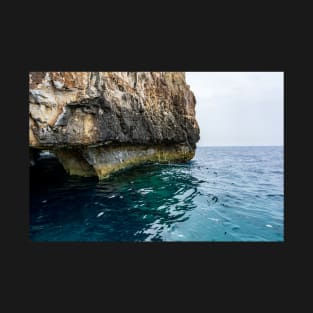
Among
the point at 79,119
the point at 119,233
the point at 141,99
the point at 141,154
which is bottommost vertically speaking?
the point at 119,233

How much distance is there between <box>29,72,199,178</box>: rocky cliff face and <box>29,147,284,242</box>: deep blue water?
1.87 metres

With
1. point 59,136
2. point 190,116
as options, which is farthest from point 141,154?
point 59,136

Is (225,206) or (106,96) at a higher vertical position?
(106,96)

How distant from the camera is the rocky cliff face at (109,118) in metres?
7.32

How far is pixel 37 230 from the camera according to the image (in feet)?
19.7

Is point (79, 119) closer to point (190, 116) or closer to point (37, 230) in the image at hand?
point (37, 230)

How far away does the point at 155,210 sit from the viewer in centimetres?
736

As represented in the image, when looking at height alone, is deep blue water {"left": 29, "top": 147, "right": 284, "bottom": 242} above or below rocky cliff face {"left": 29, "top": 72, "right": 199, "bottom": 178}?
below

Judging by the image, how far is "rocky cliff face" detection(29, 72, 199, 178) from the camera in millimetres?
7320

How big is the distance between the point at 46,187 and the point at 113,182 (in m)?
3.51

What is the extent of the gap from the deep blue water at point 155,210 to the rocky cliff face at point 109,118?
6.13 ft

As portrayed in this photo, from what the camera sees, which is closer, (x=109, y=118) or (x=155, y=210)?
(x=155, y=210)

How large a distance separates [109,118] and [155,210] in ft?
17.1

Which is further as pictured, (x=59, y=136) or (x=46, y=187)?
(x=46, y=187)
